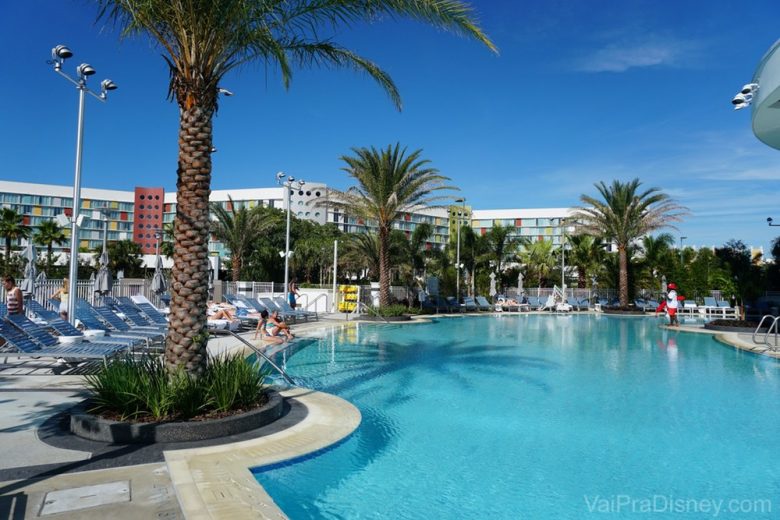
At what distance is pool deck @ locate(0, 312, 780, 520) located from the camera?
12.6 feet

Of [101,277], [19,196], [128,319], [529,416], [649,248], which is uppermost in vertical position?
[19,196]

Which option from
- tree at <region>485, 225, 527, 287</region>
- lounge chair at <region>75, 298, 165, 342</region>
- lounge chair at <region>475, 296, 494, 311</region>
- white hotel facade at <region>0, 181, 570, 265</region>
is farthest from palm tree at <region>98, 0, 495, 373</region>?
white hotel facade at <region>0, 181, 570, 265</region>

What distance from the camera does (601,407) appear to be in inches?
334

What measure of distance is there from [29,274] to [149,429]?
1384 cm

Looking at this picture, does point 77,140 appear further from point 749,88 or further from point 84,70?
point 749,88

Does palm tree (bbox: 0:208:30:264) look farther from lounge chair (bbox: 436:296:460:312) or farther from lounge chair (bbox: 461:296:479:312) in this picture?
lounge chair (bbox: 461:296:479:312)

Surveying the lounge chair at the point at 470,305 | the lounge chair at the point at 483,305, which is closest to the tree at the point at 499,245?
the lounge chair at the point at 483,305

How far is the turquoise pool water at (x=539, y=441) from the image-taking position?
16.2 feet

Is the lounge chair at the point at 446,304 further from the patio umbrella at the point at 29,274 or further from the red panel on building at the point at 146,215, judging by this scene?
the red panel on building at the point at 146,215

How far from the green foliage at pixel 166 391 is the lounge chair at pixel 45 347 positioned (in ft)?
8.29

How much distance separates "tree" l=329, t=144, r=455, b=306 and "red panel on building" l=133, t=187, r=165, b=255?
78.2 m

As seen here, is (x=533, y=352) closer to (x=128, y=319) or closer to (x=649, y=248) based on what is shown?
(x=128, y=319)

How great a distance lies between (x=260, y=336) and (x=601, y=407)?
9.68 metres

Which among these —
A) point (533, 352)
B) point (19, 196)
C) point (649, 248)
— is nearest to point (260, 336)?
point (533, 352)
